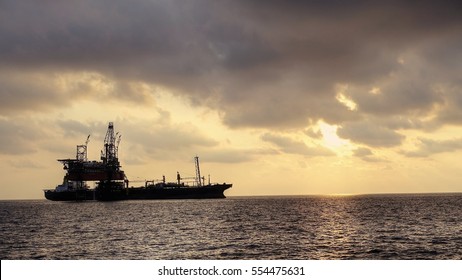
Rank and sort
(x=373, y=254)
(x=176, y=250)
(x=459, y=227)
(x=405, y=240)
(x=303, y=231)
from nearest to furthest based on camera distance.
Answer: (x=373, y=254) < (x=176, y=250) < (x=405, y=240) < (x=303, y=231) < (x=459, y=227)

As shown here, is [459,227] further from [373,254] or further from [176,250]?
[176,250]

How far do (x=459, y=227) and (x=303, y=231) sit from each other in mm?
25806

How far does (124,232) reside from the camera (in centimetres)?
7538

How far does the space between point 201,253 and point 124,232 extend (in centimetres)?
2460
